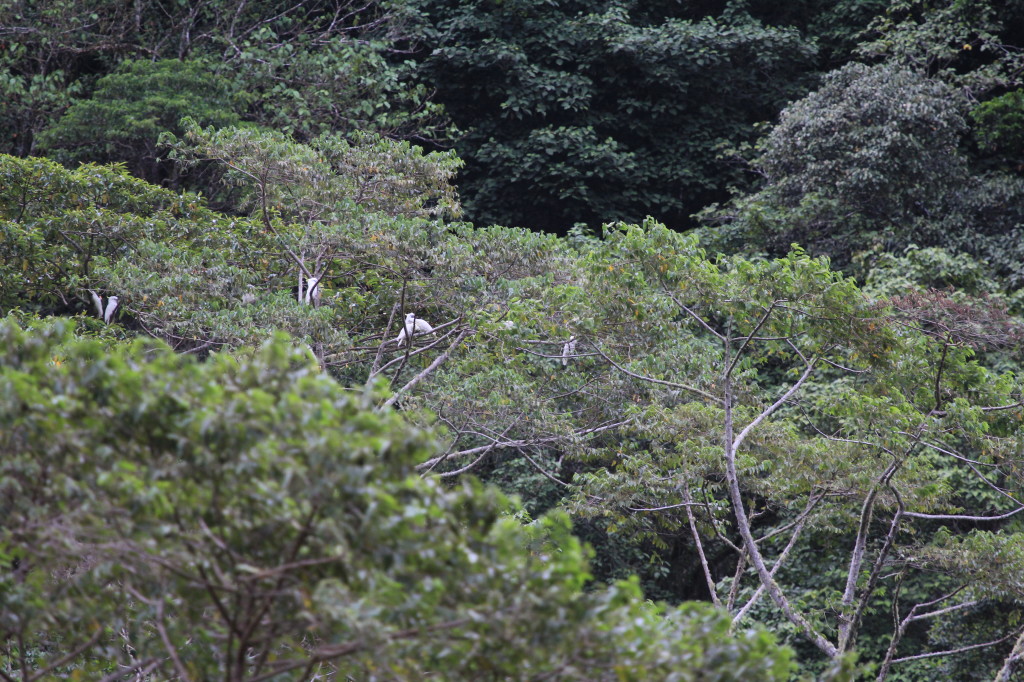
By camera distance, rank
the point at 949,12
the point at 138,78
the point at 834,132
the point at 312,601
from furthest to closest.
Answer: the point at 949,12 < the point at 834,132 < the point at 138,78 < the point at 312,601

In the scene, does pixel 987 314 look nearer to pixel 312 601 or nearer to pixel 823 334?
pixel 823 334

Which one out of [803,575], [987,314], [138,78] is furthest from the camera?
[138,78]

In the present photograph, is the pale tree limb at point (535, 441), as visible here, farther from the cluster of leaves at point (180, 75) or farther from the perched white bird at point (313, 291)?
the cluster of leaves at point (180, 75)

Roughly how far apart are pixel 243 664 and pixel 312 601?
0.41 m

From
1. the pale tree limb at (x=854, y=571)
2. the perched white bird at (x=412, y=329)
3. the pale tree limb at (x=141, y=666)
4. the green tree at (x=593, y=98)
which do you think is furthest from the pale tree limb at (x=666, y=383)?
the green tree at (x=593, y=98)

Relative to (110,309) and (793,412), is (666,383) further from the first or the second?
(110,309)

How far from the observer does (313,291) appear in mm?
7258

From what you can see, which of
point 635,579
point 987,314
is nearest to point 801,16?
point 987,314

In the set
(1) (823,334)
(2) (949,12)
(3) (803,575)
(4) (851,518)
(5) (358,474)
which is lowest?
(3) (803,575)

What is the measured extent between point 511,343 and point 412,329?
705mm

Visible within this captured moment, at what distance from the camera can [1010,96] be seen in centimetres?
1217

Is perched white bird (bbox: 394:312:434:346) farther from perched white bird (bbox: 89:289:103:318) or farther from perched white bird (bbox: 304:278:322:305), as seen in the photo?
perched white bird (bbox: 89:289:103:318)

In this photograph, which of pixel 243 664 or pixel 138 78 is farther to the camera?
pixel 138 78

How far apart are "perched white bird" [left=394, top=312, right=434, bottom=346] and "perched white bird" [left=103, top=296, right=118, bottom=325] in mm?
1959
